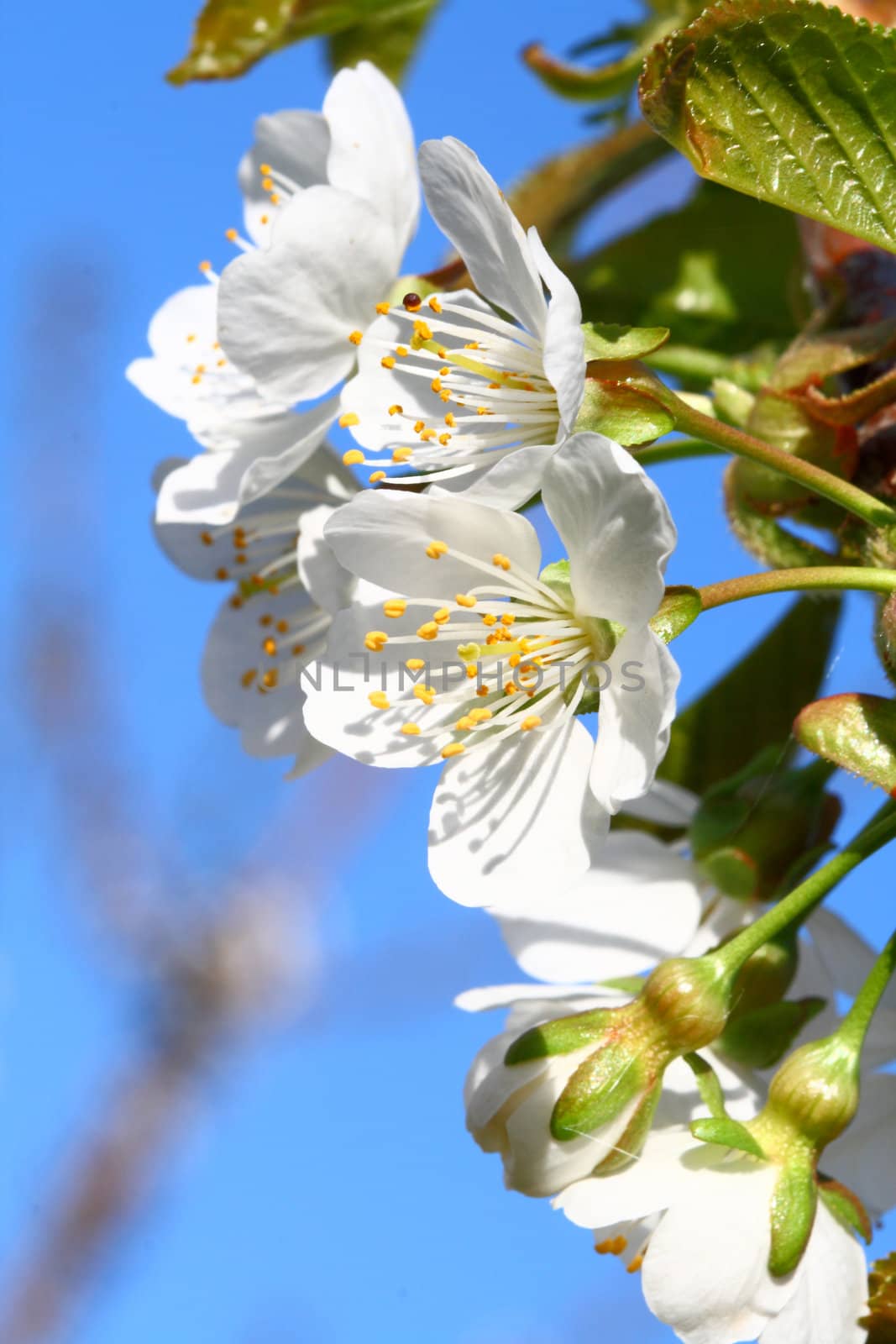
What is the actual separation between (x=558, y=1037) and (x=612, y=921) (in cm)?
17

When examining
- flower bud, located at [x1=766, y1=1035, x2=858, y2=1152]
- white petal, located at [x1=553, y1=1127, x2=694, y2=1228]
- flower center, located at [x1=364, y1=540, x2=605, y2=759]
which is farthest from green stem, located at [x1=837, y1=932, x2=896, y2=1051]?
flower center, located at [x1=364, y1=540, x2=605, y2=759]

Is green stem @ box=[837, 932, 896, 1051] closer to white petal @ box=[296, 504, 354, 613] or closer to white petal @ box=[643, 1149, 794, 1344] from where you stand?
white petal @ box=[643, 1149, 794, 1344]

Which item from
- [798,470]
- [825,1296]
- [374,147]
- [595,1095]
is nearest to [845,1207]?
[825,1296]

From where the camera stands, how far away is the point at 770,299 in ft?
4.41

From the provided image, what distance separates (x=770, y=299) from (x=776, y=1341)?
0.89 meters

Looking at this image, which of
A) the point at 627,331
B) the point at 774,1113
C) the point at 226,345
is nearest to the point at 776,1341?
the point at 774,1113

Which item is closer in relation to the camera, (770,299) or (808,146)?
(808,146)

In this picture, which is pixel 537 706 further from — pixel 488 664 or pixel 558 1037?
pixel 558 1037

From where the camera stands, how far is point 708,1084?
812mm

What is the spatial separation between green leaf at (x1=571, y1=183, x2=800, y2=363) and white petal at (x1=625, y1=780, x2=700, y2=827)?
436mm

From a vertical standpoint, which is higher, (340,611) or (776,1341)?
(340,611)

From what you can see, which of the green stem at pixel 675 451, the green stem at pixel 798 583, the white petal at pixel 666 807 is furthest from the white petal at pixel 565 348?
the white petal at pixel 666 807

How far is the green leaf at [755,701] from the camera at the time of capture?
120cm

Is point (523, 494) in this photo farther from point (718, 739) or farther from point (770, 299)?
point (770, 299)
